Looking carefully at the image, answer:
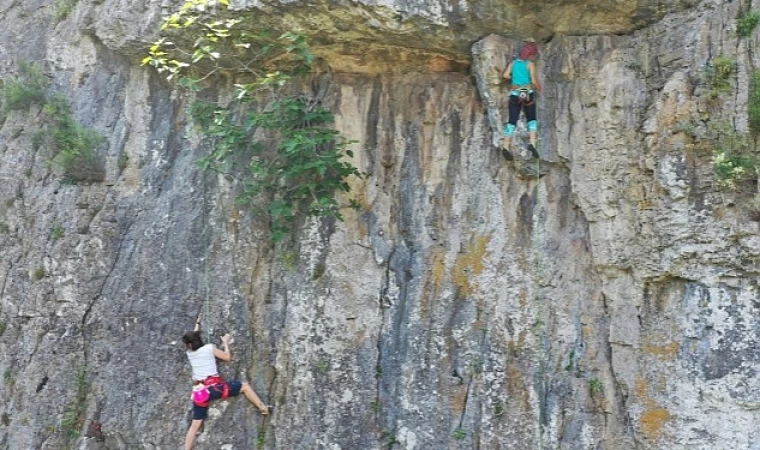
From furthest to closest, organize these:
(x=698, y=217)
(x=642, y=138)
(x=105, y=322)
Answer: (x=105, y=322)
(x=642, y=138)
(x=698, y=217)

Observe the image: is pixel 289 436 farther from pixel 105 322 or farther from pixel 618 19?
pixel 618 19

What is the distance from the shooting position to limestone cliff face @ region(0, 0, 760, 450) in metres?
6.36

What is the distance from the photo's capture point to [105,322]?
24.4ft

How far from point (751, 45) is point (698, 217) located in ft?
5.43

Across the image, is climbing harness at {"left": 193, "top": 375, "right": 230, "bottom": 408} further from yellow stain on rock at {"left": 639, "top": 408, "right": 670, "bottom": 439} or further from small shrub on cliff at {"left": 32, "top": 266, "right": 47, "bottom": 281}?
yellow stain on rock at {"left": 639, "top": 408, "right": 670, "bottom": 439}

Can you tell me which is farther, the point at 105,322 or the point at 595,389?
the point at 105,322

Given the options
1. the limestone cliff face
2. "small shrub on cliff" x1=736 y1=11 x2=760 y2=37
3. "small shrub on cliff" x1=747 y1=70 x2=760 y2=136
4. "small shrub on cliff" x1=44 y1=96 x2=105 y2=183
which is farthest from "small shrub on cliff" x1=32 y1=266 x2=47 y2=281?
"small shrub on cliff" x1=736 y1=11 x2=760 y2=37

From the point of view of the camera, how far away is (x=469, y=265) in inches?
284

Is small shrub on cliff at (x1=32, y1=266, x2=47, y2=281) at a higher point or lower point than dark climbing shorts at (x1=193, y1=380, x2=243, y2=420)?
higher

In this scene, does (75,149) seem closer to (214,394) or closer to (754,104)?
(214,394)

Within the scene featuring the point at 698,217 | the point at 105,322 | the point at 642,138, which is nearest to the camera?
the point at 698,217

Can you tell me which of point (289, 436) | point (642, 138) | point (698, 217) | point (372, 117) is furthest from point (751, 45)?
point (289, 436)

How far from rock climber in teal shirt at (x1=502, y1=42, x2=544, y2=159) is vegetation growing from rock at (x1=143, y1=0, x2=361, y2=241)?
5.54ft

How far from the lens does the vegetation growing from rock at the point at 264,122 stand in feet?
23.2
